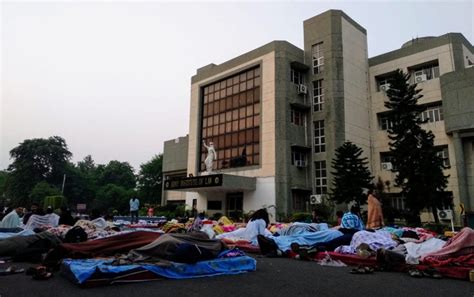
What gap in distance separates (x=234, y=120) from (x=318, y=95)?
664 cm

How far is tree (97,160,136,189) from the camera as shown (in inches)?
2763

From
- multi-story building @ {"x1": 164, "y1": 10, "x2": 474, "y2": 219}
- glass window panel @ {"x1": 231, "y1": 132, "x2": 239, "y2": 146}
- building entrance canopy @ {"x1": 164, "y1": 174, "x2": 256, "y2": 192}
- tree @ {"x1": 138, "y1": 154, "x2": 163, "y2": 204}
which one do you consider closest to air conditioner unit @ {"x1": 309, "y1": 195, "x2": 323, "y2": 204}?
multi-story building @ {"x1": 164, "y1": 10, "x2": 474, "y2": 219}

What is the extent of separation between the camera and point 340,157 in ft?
68.1

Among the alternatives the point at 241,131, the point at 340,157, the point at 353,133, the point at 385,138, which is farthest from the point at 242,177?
the point at 385,138

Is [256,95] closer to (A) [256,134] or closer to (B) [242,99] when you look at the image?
(B) [242,99]

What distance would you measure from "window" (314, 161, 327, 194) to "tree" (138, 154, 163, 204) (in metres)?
27.4

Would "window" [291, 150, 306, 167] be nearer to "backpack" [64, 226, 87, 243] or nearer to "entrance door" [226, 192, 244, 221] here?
"entrance door" [226, 192, 244, 221]

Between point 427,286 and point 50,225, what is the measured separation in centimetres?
1059

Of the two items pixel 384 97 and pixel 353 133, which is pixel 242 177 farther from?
pixel 384 97

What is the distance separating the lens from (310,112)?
2580cm

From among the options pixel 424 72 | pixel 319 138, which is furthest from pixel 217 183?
pixel 424 72

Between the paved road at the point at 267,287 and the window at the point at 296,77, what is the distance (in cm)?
2136

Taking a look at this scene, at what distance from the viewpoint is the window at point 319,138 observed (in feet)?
81.6

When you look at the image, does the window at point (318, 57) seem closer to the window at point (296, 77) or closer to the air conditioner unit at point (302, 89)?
the window at point (296, 77)
